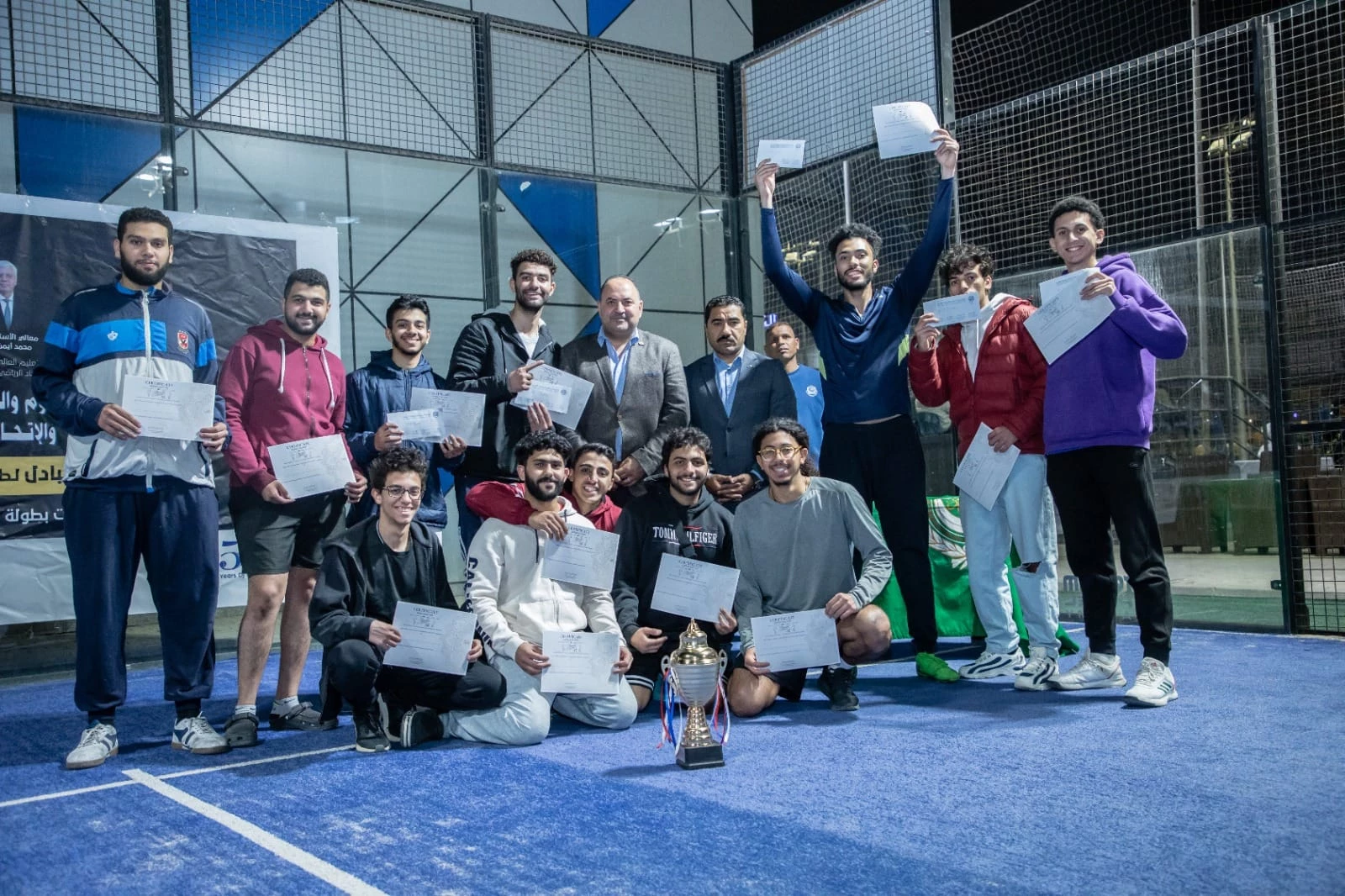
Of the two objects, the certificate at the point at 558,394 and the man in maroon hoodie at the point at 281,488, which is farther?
the certificate at the point at 558,394

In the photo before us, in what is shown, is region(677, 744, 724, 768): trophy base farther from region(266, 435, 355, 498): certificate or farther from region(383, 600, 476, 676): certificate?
region(266, 435, 355, 498): certificate

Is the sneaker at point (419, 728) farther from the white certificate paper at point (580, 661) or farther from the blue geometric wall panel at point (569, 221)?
the blue geometric wall panel at point (569, 221)

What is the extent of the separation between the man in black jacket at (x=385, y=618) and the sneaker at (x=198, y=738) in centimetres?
38

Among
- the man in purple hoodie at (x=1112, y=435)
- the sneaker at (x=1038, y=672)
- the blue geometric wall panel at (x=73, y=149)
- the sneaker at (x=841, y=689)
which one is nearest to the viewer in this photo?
→ the man in purple hoodie at (x=1112, y=435)

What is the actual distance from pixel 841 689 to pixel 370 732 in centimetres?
170

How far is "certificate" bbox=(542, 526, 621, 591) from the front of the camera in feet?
12.3

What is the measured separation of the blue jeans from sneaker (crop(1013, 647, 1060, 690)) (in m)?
0.04

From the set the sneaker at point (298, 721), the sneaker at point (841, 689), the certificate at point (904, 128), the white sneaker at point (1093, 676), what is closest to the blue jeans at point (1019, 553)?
the white sneaker at point (1093, 676)

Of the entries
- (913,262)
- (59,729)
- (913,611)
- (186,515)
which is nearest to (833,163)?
(913,262)

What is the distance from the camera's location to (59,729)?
159 inches

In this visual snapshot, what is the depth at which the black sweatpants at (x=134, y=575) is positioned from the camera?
342cm

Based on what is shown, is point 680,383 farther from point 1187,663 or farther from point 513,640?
point 1187,663

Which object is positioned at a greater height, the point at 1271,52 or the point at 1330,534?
the point at 1271,52

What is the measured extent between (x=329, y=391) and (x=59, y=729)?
1.67 meters
